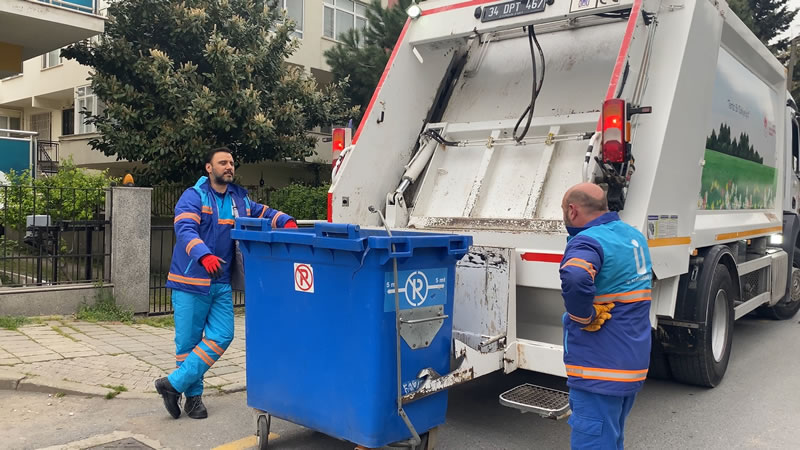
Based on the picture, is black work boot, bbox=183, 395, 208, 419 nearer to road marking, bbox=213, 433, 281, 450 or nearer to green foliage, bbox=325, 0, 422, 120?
road marking, bbox=213, 433, 281, 450

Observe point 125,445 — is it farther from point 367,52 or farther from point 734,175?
point 367,52

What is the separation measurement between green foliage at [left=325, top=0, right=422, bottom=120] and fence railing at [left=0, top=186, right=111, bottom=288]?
5491 millimetres

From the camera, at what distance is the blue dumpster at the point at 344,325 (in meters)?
3.03

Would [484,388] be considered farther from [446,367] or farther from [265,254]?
[265,254]

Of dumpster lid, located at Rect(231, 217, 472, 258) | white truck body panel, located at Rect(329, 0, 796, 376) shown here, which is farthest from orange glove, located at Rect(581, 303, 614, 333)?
white truck body panel, located at Rect(329, 0, 796, 376)

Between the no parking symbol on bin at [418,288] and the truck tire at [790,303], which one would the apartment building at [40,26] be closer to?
the no parking symbol on bin at [418,288]

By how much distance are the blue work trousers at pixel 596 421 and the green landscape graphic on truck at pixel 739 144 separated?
2608mm

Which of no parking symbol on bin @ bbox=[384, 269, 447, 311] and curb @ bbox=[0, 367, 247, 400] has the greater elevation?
no parking symbol on bin @ bbox=[384, 269, 447, 311]

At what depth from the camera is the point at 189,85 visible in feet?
31.0

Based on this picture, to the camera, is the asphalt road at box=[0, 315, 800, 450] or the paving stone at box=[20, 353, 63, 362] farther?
the paving stone at box=[20, 353, 63, 362]

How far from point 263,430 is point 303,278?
94 centimetres

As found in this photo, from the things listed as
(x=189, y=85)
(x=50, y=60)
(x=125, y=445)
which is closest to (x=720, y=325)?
(x=125, y=445)

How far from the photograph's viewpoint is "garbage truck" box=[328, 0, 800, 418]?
3.86 meters

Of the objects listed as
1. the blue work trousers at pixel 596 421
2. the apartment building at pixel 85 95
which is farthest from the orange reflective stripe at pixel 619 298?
the apartment building at pixel 85 95
